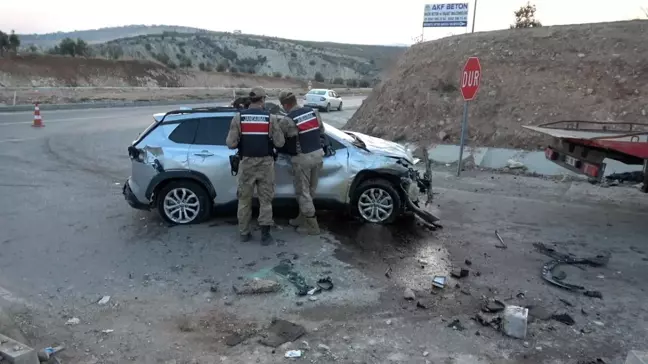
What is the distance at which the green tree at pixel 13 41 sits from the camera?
39.1 meters

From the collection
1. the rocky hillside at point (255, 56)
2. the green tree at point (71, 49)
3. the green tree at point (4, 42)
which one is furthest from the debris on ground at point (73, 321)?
the rocky hillside at point (255, 56)

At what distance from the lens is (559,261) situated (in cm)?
612

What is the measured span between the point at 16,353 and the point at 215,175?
3.64m

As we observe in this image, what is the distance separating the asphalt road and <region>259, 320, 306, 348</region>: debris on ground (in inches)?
3.7

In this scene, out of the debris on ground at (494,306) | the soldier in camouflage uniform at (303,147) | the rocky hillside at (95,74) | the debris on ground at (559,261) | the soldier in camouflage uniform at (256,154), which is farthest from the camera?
the rocky hillside at (95,74)

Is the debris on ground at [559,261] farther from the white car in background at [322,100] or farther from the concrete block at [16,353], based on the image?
the white car in background at [322,100]

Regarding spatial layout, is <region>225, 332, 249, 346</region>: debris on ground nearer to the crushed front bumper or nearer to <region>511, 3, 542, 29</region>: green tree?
the crushed front bumper

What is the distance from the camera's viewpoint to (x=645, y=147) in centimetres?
719

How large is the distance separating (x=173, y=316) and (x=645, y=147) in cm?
649

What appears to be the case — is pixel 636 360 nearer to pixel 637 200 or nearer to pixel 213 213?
pixel 213 213

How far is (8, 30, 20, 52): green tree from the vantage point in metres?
39.1

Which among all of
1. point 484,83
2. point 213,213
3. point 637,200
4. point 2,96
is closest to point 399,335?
point 213,213

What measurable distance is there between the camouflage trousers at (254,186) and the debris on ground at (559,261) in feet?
10.4

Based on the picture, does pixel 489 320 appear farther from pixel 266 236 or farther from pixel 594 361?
pixel 266 236
